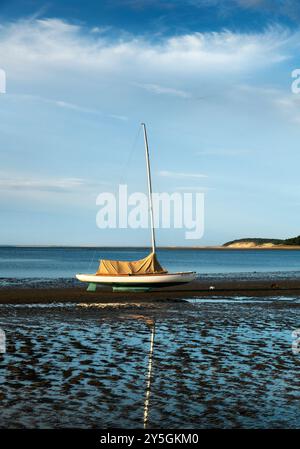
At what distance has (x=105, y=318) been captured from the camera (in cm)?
2927

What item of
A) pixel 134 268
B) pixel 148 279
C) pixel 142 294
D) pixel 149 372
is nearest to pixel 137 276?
pixel 148 279

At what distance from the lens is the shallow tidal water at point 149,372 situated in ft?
40.4

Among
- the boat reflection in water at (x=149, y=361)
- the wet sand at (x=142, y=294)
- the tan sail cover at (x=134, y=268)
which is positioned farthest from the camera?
the tan sail cover at (x=134, y=268)

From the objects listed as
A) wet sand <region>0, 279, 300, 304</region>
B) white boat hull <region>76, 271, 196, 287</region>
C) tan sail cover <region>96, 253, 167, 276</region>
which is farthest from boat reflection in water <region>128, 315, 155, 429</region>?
tan sail cover <region>96, 253, 167, 276</region>

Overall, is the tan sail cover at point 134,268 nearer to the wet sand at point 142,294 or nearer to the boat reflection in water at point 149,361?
the wet sand at point 142,294

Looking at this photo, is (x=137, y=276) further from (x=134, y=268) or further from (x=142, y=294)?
(x=142, y=294)

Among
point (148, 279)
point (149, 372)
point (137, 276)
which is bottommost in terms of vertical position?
point (149, 372)

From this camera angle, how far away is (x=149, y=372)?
54.3 ft

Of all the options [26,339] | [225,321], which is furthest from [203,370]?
[225,321]

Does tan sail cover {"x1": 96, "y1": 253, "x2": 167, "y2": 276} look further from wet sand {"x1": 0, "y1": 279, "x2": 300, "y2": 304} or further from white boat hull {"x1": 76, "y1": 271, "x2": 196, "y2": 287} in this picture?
wet sand {"x1": 0, "y1": 279, "x2": 300, "y2": 304}

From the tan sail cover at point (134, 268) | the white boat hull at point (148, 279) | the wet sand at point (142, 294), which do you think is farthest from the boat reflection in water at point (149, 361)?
the tan sail cover at point (134, 268)

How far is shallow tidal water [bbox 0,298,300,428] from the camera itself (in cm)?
1230

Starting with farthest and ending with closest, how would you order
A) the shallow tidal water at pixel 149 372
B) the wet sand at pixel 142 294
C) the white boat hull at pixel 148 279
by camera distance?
1. the white boat hull at pixel 148 279
2. the wet sand at pixel 142 294
3. the shallow tidal water at pixel 149 372
